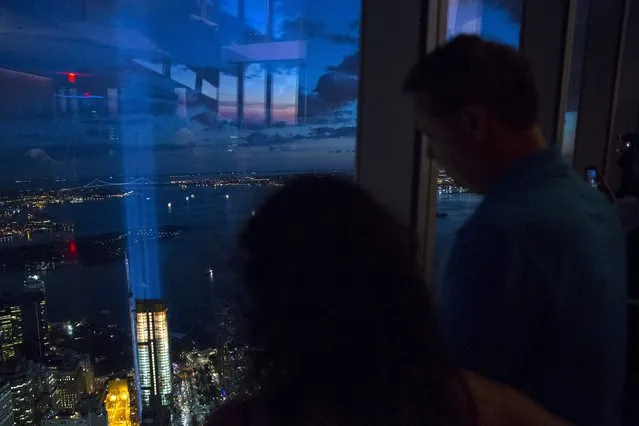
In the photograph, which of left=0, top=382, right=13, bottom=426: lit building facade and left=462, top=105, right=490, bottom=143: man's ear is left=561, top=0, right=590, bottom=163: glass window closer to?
left=462, top=105, right=490, bottom=143: man's ear

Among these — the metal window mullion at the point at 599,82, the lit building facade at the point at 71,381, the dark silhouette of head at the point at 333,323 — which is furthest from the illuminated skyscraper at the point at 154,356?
the metal window mullion at the point at 599,82

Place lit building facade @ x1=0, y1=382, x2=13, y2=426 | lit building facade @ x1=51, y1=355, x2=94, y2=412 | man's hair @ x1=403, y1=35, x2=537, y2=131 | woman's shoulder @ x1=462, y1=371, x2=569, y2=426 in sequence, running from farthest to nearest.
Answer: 1. lit building facade @ x1=51, y1=355, x2=94, y2=412
2. lit building facade @ x1=0, y1=382, x2=13, y2=426
3. man's hair @ x1=403, y1=35, x2=537, y2=131
4. woman's shoulder @ x1=462, y1=371, x2=569, y2=426

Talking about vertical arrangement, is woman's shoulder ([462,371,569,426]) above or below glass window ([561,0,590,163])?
below

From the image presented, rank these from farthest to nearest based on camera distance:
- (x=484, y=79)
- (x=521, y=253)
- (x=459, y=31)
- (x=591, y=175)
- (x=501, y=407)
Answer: (x=591, y=175)
(x=459, y=31)
(x=484, y=79)
(x=521, y=253)
(x=501, y=407)

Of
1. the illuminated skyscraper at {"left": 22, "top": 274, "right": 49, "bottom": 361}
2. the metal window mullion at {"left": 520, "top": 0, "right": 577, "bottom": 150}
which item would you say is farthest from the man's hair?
the illuminated skyscraper at {"left": 22, "top": 274, "right": 49, "bottom": 361}

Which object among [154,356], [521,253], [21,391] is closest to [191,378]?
[154,356]

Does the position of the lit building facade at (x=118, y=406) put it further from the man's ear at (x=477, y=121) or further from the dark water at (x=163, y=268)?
the man's ear at (x=477, y=121)

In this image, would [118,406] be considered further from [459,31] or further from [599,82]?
[599,82]

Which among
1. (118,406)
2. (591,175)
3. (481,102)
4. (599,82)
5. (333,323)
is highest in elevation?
(599,82)
